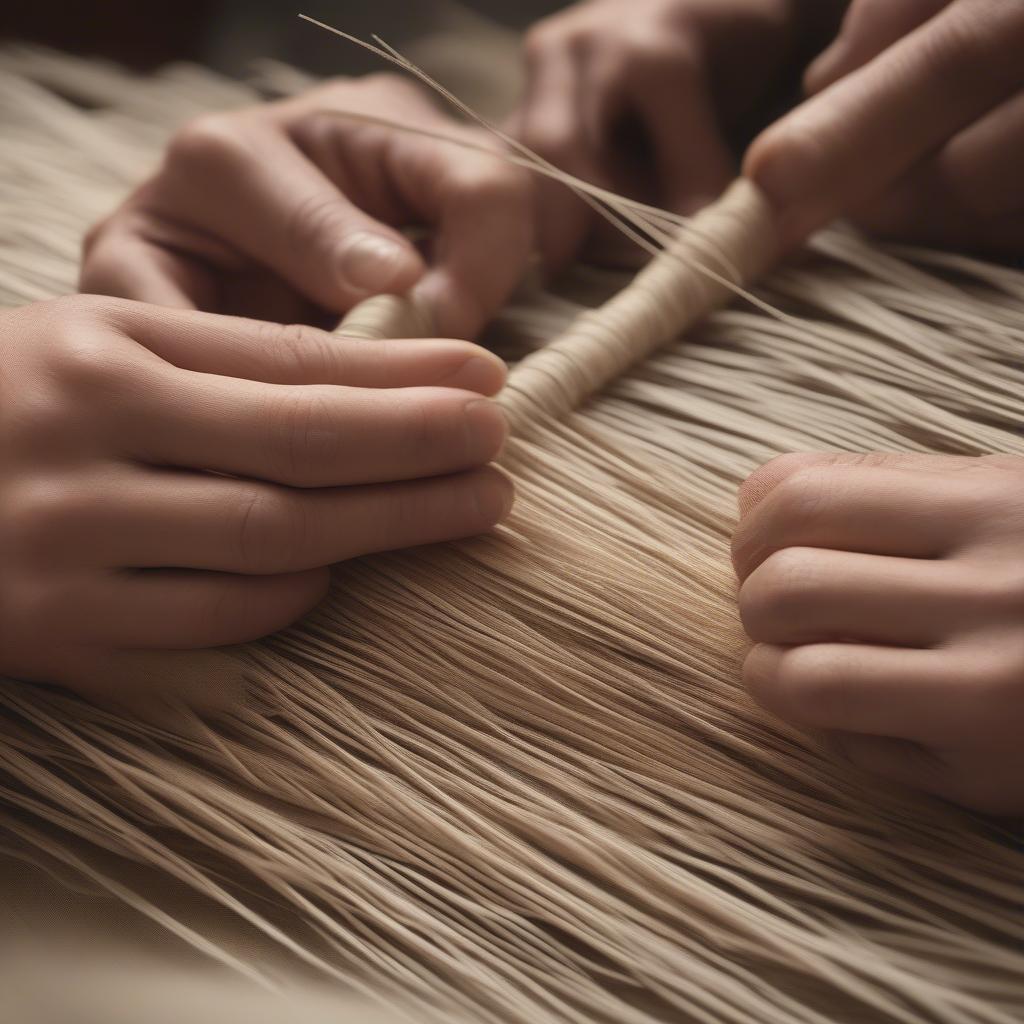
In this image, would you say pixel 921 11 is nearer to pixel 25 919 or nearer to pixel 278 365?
pixel 278 365

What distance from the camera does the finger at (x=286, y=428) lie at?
504 millimetres

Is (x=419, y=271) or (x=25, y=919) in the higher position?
(x=419, y=271)

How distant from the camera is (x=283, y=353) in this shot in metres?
0.55

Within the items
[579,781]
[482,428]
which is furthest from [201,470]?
[579,781]

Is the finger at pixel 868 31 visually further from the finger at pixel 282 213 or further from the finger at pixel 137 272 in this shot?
the finger at pixel 137 272

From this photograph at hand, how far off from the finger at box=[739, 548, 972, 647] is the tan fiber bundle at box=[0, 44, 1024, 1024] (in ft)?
0.21

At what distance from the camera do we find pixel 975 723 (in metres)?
0.42

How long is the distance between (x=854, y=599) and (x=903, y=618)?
2cm

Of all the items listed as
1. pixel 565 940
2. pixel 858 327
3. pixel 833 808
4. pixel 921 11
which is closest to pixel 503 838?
pixel 565 940

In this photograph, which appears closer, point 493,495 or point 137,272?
point 493,495

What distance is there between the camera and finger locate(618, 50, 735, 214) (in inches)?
33.3

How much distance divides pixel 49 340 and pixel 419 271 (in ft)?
0.79

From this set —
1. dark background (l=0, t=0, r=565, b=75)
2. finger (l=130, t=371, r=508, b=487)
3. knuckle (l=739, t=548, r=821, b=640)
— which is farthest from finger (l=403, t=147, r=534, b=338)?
dark background (l=0, t=0, r=565, b=75)

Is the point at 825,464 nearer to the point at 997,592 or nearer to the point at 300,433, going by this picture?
the point at 997,592
